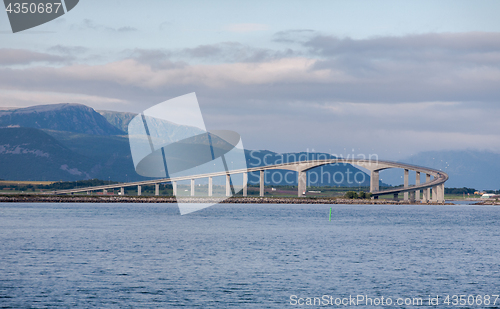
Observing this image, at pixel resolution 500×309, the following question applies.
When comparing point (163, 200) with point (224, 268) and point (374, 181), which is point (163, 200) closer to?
point (374, 181)

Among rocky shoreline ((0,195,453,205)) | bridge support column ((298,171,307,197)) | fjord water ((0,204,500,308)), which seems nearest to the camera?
fjord water ((0,204,500,308))

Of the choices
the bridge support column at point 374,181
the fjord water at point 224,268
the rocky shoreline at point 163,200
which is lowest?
the fjord water at point 224,268

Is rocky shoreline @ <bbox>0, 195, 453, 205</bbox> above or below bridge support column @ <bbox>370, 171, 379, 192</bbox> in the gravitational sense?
below

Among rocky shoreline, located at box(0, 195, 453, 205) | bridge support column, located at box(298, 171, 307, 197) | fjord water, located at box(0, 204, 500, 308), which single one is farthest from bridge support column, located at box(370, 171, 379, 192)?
fjord water, located at box(0, 204, 500, 308)

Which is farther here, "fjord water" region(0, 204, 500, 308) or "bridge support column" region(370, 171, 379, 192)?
"bridge support column" region(370, 171, 379, 192)

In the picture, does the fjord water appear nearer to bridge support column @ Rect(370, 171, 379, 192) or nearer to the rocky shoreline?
the rocky shoreline

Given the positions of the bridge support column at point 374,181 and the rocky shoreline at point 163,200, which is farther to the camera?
the bridge support column at point 374,181

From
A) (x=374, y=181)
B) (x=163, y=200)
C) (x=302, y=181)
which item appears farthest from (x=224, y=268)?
(x=302, y=181)

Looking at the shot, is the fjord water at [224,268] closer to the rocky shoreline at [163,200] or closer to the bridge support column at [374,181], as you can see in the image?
the rocky shoreline at [163,200]

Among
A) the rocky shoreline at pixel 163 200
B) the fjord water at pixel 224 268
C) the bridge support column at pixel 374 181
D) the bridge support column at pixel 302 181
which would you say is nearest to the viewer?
the fjord water at pixel 224 268

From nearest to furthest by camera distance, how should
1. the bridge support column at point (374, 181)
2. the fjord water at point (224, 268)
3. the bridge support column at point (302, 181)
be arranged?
the fjord water at point (224, 268)
the bridge support column at point (374, 181)
the bridge support column at point (302, 181)

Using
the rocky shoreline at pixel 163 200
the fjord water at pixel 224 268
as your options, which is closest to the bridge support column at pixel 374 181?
the rocky shoreline at pixel 163 200

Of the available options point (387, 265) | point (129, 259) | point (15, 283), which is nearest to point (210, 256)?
point (129, 259)

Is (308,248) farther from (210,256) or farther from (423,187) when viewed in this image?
(423,187)
